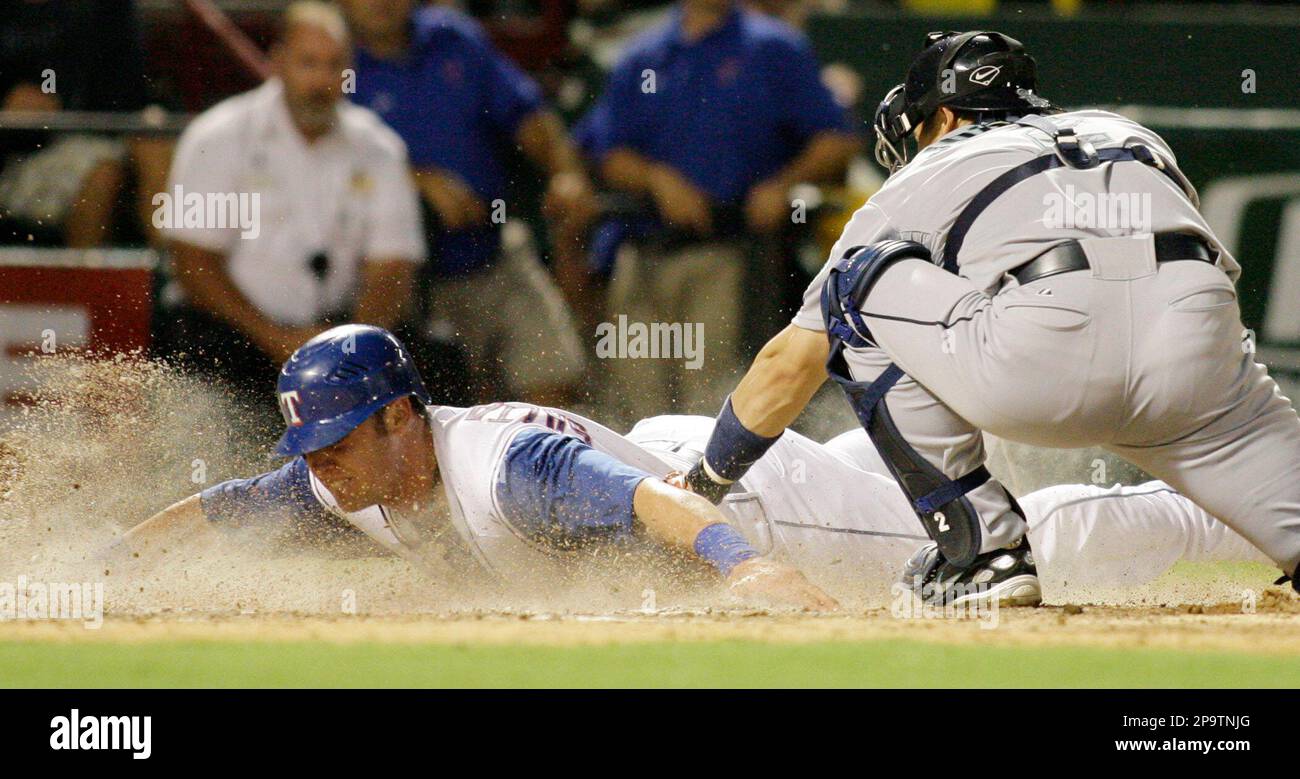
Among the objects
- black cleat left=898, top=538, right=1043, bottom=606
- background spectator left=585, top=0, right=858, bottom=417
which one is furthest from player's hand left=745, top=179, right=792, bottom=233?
black cleat left=898, top=538, right=1043, bottom=606

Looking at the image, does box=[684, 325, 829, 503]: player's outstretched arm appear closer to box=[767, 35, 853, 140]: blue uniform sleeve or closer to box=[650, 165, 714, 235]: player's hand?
box=[650, 165, 714, 235]: player's hand

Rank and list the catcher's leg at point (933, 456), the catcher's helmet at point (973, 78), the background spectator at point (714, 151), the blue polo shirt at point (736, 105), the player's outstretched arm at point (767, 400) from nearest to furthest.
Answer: the catcher's leg at point (933, 456) → the catcher's helmet at point (973, 78) → the player's outstretched arm at point (767, 400) → the background spectator at point (714, 151) → the blue polo shirt at point (736, 105)

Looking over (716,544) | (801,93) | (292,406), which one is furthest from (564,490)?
(801,93)

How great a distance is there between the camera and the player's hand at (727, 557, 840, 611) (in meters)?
4.70

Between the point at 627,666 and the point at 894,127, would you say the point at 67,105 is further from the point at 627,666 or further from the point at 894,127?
the point at 627,666

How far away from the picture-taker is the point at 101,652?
431 centimetres

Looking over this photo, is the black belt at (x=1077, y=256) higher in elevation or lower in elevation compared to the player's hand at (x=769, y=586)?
A: higher

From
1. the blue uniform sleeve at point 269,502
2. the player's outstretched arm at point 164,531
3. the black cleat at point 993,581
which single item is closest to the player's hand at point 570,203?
the blue uniform sleeve at point 269,502

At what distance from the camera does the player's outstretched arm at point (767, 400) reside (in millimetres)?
5227

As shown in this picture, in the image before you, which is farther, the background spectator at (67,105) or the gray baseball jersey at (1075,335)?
the background spectator at (67,105)

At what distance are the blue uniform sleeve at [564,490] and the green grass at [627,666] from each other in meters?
0.69

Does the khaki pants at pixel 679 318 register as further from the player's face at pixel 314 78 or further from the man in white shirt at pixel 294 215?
the player's face at pixel 314 78

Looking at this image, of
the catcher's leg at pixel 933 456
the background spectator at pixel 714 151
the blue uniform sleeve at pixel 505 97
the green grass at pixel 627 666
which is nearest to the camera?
the green grass at pixel 627 666

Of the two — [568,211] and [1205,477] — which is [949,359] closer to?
[1205,477]
